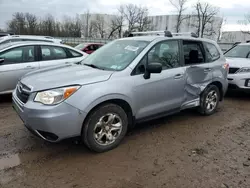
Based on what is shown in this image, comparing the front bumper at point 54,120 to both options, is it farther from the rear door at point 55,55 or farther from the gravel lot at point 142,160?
the rear door at point 55,55

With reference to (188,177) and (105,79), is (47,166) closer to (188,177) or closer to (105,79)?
(105,79)

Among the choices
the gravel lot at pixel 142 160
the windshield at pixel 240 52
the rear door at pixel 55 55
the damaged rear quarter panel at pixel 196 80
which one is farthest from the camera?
the windshield at pixel 240 52

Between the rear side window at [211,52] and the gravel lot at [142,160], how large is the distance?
1.45 m

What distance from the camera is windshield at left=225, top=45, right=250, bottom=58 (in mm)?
7476

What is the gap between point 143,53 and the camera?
12.5 ft

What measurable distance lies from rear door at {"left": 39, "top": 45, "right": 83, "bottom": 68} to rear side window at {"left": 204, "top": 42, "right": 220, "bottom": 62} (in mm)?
3122

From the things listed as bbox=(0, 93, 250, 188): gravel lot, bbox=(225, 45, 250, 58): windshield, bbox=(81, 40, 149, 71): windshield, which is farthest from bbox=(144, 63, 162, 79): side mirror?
bbox=(225, 45, 250, 58): windshield

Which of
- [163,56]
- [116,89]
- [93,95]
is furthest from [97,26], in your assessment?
[93,95]

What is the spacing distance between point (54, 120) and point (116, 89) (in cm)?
95

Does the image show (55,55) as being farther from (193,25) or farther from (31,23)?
(31,23)

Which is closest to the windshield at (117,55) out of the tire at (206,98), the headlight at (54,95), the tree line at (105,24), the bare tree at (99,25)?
the headlight at (54,95)

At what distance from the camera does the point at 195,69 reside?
14.9ft

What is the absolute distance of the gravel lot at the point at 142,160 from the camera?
9.29 feet

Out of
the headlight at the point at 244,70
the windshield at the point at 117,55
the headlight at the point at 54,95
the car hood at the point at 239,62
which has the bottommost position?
the headlight at the point at 54,95
